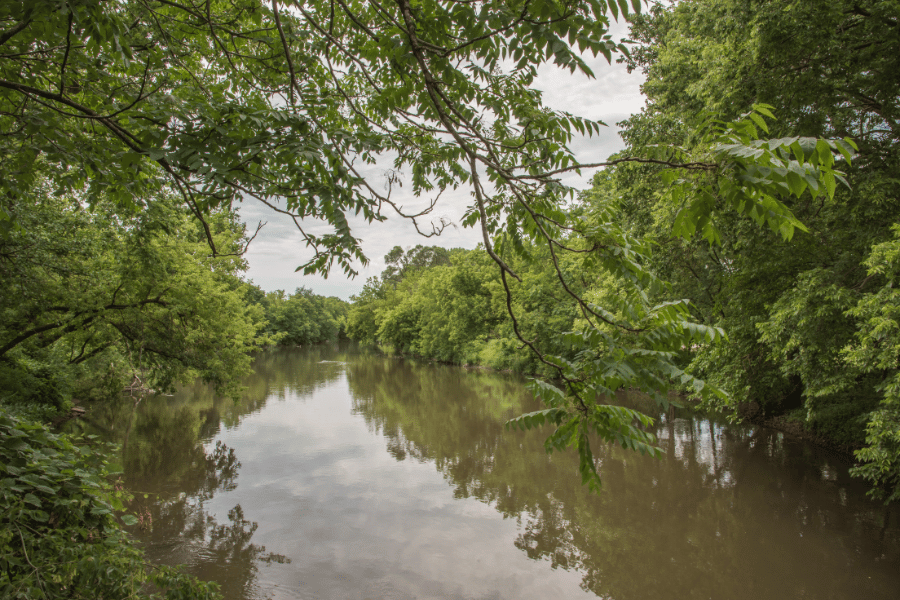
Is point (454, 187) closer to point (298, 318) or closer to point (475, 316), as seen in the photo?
point (475, 316)

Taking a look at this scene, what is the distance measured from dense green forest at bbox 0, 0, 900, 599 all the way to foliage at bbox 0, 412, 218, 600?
0.02 meters

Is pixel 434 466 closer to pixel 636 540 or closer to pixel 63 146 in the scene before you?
pixel 636 540

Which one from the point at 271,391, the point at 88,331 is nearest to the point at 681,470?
the point at 88,331

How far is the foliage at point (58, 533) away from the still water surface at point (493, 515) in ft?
14.1

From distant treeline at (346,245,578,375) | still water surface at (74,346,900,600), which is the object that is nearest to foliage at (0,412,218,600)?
still water surface at (74,346,900,600)

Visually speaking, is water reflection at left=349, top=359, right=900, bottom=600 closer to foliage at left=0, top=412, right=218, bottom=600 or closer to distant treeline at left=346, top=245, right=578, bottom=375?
distant treeline at left=346, top=245, right=578, bottom=375

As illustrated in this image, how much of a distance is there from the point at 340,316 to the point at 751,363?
76.2m

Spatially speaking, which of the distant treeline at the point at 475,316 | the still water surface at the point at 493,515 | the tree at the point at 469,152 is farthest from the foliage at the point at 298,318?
the tree at the point at 469,152

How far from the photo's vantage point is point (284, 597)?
20.2 ft

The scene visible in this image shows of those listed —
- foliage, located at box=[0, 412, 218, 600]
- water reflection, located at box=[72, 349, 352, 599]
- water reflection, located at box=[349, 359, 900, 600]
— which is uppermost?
foliage, located at box=[0, 412, 218, 600]

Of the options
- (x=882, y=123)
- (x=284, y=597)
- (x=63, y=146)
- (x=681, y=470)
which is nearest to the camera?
(x=63, y=146)

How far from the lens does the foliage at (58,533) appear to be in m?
2.17

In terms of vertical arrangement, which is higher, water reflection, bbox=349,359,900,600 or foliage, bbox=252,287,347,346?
foliage, bbox=252,287,347,346

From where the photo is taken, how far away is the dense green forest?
2.07 metres
